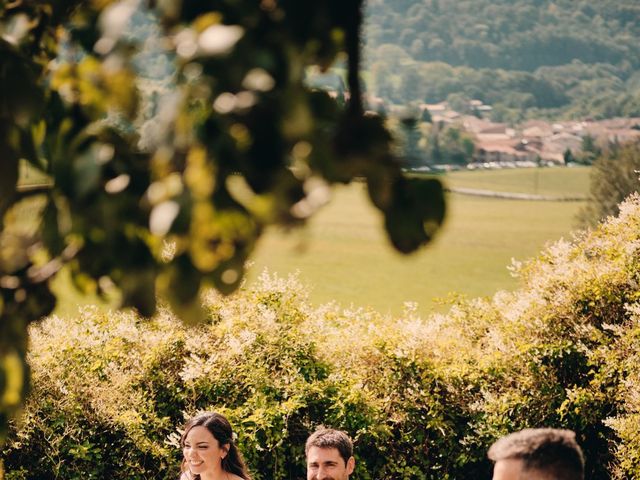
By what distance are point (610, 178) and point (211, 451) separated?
32919 mm

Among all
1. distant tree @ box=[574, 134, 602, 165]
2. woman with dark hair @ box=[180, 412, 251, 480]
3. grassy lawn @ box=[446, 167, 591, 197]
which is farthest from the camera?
grassy lawn @ box=[446, 167, 591, 197]

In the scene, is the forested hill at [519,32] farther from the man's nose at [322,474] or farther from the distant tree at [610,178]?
the man's nose at [322,474]

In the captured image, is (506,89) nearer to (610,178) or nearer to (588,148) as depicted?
(610,178)

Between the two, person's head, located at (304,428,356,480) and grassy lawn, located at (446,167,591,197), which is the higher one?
person's head, located at (304,428,356,480)

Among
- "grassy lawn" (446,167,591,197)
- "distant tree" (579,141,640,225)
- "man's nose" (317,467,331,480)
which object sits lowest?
"grassy lawn" (446,167,591,197)

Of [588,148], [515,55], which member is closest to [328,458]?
[588,148]

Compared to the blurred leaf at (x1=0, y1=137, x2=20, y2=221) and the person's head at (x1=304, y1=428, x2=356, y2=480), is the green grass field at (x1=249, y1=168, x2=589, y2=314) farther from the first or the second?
the blurred leaf at (x1=0, y1=137, x2=20, y2=221)

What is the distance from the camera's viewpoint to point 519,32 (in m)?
60.1

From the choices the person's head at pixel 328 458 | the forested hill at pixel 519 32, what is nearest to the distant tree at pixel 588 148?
the forested hill at pixel 519 32

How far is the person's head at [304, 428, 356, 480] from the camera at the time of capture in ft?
16.8

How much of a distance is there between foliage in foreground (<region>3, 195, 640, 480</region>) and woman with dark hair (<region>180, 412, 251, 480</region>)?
1.54m

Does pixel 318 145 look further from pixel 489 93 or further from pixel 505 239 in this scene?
pixel 489 93

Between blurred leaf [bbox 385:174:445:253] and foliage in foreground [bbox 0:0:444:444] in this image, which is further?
blurred leaf [bbox 385:174:445:253]

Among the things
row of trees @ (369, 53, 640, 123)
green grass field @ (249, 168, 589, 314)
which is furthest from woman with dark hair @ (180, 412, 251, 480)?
row of trees @ (369, 53, 640, 123)
